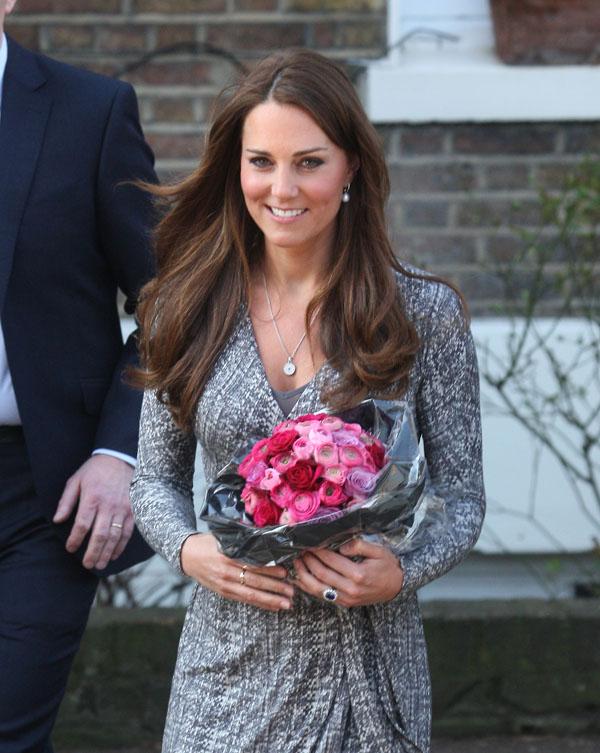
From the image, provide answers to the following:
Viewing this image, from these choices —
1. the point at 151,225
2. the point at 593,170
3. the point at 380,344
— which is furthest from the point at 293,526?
the point at 593,170

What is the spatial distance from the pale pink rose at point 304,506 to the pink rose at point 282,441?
0.31 ft

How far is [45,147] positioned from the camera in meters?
3.11

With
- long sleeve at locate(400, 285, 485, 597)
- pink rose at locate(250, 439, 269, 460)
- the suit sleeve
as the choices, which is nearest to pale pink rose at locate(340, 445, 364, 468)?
pink rose at locate(250, 439, 269, 460)

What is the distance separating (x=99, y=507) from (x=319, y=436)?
37.6 inches

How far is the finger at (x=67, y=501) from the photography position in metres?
3.11

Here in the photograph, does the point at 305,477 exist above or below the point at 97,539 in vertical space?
above

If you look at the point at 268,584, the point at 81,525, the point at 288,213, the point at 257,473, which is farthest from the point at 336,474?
the point at 81,525

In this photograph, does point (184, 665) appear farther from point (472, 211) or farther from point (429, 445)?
point (472, 211)

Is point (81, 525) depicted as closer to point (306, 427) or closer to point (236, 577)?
point (236, 577)

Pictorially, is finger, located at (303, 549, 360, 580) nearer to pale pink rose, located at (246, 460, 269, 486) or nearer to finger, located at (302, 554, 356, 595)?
finger, located at (302, 554, 356, 595)

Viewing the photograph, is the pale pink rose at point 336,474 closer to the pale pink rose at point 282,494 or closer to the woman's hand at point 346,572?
the pale pink rose at point 282,494

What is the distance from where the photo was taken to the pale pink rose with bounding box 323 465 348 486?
229 centimetres

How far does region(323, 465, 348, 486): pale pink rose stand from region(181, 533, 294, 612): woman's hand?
0.24 m

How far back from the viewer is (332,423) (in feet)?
7.80
